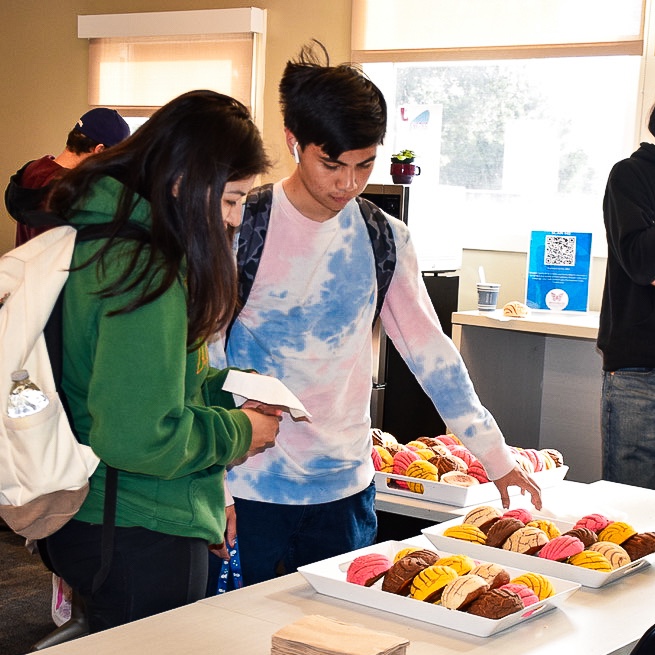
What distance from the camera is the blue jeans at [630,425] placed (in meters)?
2.64

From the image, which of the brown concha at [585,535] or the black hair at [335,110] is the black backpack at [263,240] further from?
the brown concha at [585,535]

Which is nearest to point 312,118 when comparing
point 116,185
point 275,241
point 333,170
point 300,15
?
point 333,170

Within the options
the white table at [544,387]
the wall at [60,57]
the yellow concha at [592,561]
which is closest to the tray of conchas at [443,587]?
the yellow concha at [592,561]

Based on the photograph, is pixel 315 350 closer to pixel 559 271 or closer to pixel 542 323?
pixel 542 323

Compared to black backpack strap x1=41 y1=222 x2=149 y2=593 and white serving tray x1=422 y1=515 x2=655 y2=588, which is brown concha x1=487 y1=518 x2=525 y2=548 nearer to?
white serving tray x1=422 y1=515 x2=655 y2=588

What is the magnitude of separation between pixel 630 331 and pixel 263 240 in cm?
114

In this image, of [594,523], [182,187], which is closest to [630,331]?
[594,523]

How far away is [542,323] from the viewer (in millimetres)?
3740

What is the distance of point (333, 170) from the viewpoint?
1878mm

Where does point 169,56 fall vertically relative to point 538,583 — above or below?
above

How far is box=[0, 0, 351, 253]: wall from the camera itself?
545 centimetres

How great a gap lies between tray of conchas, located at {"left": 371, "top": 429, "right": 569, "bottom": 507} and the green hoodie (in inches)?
37.9

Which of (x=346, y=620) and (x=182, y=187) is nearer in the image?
(x=182, y=187)

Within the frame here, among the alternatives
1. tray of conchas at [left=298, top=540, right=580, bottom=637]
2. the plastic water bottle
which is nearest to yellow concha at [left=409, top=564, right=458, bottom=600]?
tray of conchas at [left=298, top=540, right=580, bottom=637]
